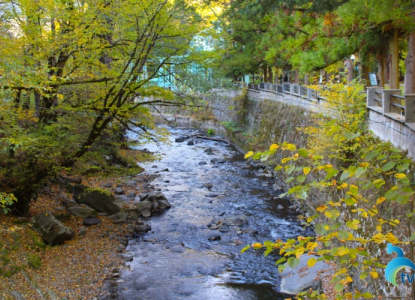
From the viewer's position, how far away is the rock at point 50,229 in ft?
35.7

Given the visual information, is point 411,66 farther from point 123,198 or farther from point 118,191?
point 118,191

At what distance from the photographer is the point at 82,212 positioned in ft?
43.9

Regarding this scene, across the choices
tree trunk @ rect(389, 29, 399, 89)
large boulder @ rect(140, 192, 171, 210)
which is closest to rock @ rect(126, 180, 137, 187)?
large boulder @ rect(140, 192, 171, 210)

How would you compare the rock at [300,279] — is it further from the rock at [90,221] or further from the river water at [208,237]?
the rock at [90,221]

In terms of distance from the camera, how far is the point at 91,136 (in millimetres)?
11602

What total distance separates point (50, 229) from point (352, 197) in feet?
31.3

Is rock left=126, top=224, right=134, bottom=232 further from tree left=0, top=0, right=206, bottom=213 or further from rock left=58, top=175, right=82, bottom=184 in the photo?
rock left=58, top=175, right=82, bottom=184

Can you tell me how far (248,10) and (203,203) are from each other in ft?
27.4

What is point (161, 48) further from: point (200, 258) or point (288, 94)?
point (288, 94)

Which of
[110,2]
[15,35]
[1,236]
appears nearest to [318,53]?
[110,2]

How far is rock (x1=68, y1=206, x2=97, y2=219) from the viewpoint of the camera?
1328cm

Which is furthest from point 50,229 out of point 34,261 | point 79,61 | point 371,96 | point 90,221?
point 371,96

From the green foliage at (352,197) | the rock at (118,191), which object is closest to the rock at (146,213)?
the rock at (118,191)

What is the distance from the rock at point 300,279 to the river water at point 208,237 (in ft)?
0.79
